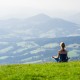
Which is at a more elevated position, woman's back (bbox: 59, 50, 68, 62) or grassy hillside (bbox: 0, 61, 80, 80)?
woman's back (bbox: 59, 50, 68, 62)

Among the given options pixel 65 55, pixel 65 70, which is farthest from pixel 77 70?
pixel 65 55

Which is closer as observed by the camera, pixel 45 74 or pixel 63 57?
pixel 45 74

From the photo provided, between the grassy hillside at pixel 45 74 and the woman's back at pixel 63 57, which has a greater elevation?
the woman's back at pixel 63 57

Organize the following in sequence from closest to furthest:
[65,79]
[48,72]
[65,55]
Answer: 1. [65,79]
2. [48,72]
3. [65,55]

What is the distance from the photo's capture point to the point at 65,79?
1830 centimetres

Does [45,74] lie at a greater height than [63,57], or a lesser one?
lesser

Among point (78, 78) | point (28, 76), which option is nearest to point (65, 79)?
point (78, 78)

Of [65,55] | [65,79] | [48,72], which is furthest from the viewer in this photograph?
[65,55]

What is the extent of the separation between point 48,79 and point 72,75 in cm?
172

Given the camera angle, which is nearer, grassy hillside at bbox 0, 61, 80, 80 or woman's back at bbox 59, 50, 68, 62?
grassy hillside at bbox 0, 61, 80, 80

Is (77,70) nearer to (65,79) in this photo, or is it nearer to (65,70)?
(65,70)

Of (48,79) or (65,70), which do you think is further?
(65,70)

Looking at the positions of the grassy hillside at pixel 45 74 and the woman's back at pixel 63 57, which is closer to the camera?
the grassy hillside at pixel 45 74

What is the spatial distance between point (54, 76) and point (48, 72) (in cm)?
130
